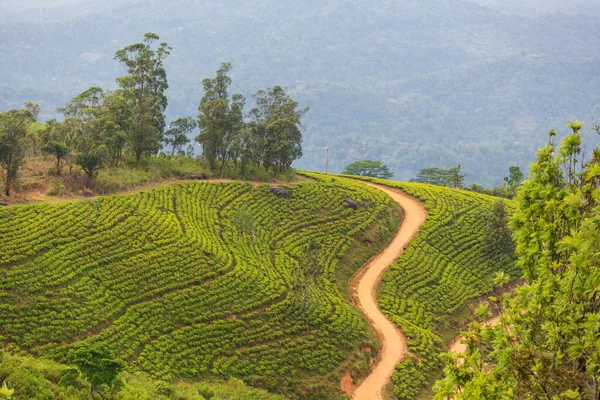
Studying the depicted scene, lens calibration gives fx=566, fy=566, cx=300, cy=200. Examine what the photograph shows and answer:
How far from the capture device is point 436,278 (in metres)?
47.3

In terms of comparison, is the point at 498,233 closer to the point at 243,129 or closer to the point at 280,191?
the point at 280,191

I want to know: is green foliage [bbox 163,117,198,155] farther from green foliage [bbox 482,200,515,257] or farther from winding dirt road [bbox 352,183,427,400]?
green foliage [bbox 482,200,515,257]

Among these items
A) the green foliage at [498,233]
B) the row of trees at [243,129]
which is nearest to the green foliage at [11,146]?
the row of trees at [243,129]

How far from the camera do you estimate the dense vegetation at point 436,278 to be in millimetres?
35969

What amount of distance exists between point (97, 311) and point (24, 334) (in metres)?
4.03

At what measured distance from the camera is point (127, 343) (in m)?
28.9

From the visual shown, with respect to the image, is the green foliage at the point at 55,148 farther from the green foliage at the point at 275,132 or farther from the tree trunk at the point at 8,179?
the green foliage at the point at 275,132

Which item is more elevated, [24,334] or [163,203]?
[163,203]

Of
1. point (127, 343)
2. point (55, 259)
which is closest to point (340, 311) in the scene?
point (127, 343)

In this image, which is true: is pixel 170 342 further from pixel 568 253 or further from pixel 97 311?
pixel 568 253

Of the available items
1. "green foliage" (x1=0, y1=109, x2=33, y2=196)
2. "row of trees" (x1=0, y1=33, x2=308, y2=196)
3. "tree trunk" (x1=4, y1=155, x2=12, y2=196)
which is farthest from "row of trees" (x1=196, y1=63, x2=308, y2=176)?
"tree trunk" (x1=4, y1=155, x2=12, y2=196)

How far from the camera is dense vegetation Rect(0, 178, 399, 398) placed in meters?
28.8

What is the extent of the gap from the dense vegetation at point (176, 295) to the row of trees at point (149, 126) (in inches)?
259

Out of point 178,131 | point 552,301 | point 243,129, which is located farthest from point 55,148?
point 552,301
